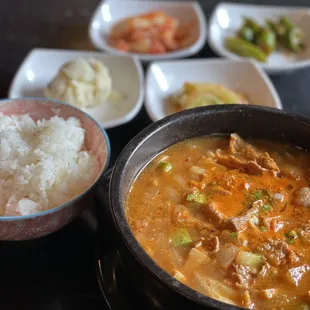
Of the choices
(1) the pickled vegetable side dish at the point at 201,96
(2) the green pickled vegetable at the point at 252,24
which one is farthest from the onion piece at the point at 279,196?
(2) the green pickled vegetable at the point at 252,24

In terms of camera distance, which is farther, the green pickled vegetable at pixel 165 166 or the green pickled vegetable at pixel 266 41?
the green pickled vegetable at pixel 266 41

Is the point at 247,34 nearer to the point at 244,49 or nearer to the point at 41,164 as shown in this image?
the point at 244,49

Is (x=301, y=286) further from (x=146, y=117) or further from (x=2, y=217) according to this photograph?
(x=146, y=117)

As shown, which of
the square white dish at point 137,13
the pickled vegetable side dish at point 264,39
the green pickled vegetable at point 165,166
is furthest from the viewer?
the pickled vegetable side dish at point 264,39

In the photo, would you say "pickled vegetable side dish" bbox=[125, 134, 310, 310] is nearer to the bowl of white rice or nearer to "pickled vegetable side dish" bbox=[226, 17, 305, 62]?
the bowl of white rice

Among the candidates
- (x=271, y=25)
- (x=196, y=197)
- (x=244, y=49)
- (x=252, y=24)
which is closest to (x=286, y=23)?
(x=271, y=25)

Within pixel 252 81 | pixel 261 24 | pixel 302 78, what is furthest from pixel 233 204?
pixel 261 24

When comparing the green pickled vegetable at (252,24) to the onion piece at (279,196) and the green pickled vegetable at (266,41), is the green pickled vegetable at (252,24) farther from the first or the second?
the onion piece at (279,196)
